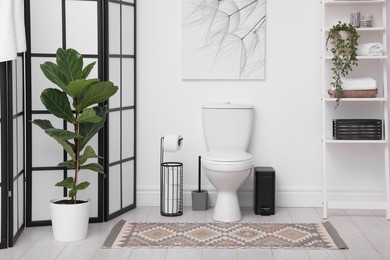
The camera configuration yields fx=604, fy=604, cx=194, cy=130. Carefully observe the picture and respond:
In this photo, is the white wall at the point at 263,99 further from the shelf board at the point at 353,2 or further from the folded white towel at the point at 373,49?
the folded white towel at the point at 373,49

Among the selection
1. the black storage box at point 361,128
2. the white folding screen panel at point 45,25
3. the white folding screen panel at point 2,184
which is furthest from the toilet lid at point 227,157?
the white folding screen panel at point 2,184

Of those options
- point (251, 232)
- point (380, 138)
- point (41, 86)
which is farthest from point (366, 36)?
point (41, 86)

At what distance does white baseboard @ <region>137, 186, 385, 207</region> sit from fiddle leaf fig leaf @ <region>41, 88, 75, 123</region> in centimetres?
131

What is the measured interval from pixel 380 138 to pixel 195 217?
4.99 ft

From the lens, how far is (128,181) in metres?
4.79

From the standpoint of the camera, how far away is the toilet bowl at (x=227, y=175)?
14.0ft

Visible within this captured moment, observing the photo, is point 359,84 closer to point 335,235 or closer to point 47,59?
point 335,235

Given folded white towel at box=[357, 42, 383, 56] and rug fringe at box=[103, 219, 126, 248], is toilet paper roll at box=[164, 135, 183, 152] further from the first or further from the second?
folded white towel at box=[357, 42, 383, 56]

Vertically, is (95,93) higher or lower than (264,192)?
higher

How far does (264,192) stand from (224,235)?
2.48 feet

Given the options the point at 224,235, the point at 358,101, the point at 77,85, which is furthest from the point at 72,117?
the point at 358,101

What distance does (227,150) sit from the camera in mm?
4730

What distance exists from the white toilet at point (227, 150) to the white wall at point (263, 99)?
8.0 inches

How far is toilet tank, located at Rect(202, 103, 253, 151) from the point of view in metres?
4.71
